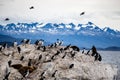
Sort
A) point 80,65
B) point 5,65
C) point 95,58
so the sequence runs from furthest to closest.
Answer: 1. point 95,58
2. point 80,65
3. point 5,65

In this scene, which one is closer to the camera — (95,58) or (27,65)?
(27,65)

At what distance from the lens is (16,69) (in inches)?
768

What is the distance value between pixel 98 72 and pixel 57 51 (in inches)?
125

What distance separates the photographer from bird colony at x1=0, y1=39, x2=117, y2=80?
18.9 meters

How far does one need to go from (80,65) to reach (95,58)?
3.72 meters

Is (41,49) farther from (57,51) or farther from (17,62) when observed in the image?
(17,62)

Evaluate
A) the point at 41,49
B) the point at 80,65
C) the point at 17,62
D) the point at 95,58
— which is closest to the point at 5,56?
the point at 17,62

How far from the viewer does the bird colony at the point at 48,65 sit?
1888 cm

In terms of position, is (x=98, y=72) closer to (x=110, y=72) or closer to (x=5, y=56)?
(x=110, y=72)

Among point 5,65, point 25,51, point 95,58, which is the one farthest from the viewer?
point 95,58

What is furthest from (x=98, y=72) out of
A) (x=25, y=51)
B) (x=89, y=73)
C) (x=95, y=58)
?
(x=25, y=51)

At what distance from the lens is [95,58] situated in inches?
947

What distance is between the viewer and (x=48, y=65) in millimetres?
19734

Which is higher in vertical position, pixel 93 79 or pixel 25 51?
pixel 25 51
